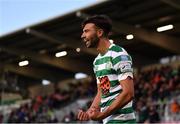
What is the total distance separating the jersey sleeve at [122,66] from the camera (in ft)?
13.5

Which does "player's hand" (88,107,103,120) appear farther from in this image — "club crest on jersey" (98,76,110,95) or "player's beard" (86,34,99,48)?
"player's beard" (86,34,99,48)

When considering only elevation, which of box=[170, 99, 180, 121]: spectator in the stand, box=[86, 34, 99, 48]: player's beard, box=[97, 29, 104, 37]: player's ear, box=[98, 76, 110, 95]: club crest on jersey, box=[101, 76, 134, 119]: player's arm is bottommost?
box=[170, 99, 180, 121]: spectator in the stand

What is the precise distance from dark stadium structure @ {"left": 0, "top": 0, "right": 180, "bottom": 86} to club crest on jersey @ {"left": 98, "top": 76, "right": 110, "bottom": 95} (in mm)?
17165

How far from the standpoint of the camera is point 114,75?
13.9ft

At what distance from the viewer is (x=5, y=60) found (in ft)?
110

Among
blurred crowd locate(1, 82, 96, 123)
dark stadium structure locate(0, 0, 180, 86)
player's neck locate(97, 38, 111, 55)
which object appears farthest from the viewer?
blurred crowd locate(1, 82, 96, 123)

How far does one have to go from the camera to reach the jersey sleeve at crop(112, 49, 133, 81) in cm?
413

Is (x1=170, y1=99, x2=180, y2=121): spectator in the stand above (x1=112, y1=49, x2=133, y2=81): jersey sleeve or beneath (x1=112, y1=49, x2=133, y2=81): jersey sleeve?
beneath

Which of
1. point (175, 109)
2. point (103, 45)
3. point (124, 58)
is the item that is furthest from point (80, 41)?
point (124, 58)

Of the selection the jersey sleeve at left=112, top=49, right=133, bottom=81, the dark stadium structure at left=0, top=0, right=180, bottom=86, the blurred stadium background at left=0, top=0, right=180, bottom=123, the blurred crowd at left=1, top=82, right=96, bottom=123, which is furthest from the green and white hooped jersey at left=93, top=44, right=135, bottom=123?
the blurred crowd at left=1, top=82, right=96, bottom=123

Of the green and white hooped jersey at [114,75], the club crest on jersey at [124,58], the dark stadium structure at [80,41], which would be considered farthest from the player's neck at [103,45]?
the dark stadium structure at [80,41]

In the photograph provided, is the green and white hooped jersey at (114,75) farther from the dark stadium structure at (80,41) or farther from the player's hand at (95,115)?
the dark stadium structure at (80,41)

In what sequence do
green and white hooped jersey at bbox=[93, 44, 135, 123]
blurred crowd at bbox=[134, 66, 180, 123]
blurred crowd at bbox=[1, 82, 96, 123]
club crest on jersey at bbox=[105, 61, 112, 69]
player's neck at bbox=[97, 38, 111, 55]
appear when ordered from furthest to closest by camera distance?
1. blurred crowd at bbox=[1, 82, 96, 123]
2. blurred crowd at bbox=[134, 66, 180, 123]
3. player's neck at bbox=[97, 38, 111, 55]
4. club crest on jersey at bbox=[105, 61, 112, 69]
5. green and white hooped jersey at bbox=[93, 44, 135, 123]

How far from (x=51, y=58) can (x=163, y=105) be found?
14.0m
